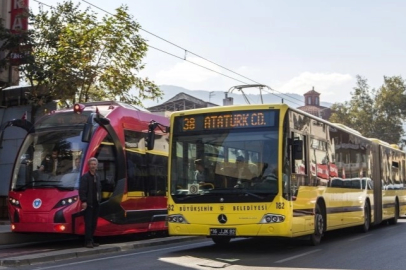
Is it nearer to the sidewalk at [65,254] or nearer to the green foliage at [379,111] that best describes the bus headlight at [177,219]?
the sidewalk at [65,254]

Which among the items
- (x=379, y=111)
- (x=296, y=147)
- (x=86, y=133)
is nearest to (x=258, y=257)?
(x=296, y=147)

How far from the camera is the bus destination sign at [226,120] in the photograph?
1209 centimetres

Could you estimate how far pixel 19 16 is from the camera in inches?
854

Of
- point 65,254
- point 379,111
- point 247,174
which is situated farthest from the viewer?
point 379,111

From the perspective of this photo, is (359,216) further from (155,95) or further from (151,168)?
(155,95)

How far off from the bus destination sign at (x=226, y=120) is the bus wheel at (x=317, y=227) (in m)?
2.69

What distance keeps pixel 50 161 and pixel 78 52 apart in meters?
7.83

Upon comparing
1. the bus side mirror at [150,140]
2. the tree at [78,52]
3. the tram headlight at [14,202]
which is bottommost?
the tram headlight at [14,202]

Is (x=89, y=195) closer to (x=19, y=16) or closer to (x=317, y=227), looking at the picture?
(x=317, y=227)

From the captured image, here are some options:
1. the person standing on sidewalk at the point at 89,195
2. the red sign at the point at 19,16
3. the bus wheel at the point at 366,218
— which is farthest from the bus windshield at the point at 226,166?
the red sign at the point at 19,16

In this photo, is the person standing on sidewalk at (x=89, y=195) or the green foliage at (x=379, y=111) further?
the green foliage at (x=379, y=111)

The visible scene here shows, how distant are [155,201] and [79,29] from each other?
8.11 metres

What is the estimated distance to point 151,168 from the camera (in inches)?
642

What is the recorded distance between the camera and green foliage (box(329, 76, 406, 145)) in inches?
2677
